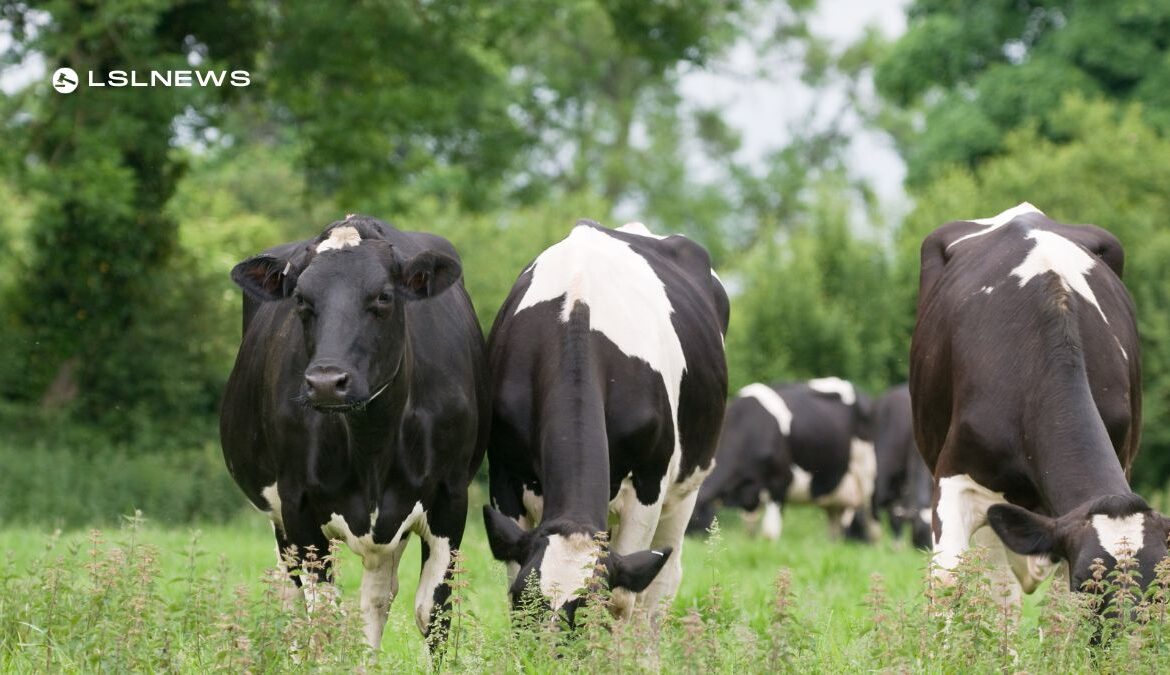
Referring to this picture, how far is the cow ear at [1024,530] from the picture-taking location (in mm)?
6965

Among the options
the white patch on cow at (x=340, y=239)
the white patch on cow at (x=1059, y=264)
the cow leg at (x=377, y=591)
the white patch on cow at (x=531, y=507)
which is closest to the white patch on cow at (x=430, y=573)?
the cow leg at (x=377, y=591)

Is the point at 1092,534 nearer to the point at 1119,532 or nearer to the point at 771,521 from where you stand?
the point at 1119,532

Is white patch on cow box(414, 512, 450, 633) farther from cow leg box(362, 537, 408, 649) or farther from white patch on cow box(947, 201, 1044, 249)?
white patch on cow box(947, 201, 1044, 249)

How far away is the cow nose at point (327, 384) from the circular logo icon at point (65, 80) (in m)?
12.9

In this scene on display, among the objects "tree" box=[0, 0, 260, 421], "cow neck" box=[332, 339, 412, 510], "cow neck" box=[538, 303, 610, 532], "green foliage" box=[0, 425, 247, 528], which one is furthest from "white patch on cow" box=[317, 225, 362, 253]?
"green foliage" box=[0, 425, 247, 528]

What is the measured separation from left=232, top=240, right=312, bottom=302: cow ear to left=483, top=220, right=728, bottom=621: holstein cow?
1325 mm

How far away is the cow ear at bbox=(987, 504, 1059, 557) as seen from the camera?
22.9 ft

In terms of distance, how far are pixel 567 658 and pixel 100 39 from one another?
47.5ft

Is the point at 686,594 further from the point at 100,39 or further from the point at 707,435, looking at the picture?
the point at 100,39

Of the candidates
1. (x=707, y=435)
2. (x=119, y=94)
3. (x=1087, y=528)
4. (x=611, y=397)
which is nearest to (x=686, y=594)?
(x=707, y=435)

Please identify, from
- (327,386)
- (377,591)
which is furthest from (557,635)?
(377,591)

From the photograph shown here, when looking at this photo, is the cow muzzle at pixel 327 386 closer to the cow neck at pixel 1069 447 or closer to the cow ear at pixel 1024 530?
the cow ear at pixel 1024 530

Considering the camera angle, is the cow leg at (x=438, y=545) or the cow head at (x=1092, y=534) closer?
the cow head at (x=1092, y=534)

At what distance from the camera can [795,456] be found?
2439 centimetres
